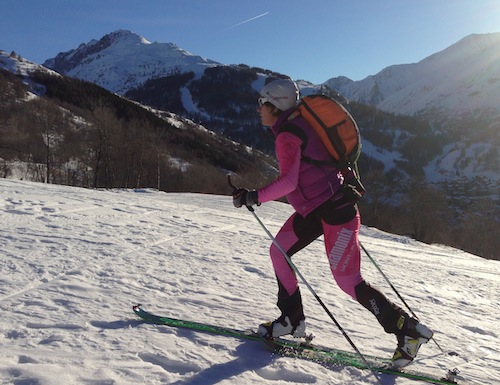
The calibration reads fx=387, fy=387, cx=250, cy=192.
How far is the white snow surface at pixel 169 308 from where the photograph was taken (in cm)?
256

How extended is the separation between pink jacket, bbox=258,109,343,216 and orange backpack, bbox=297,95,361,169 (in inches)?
2.0

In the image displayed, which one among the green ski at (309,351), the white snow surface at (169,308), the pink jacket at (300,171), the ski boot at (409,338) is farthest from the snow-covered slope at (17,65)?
the ski boot at (409,338)

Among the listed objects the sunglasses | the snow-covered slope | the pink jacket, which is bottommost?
the pink jacket

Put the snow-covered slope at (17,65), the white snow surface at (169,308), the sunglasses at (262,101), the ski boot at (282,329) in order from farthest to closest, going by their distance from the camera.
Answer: the snow-covered slope at (17,65)
the ski boot at (282,329)
the sunglasses at (262,101)
the white snow surface at (169,308)

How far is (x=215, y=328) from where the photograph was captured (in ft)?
10.7

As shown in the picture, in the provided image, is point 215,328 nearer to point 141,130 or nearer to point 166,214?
point 166,214

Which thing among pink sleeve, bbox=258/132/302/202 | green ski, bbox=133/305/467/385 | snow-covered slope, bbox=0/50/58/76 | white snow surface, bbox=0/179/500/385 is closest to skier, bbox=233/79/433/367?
pink sleeve, bbox=258/132/302/202

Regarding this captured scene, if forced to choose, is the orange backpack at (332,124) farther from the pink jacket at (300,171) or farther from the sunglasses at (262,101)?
the sunglasses at (262,101)

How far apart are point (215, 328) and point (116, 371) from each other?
1.01 metres

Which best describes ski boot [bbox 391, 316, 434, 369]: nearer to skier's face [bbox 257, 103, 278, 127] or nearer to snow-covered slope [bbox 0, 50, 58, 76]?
skier's face [bbox 257, 103, 278, 127]

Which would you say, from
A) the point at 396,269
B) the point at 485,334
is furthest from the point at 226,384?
the point at 396,269

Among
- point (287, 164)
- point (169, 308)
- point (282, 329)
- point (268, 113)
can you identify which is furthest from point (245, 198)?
point (169, 308)

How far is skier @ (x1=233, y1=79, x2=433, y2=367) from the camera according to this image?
9.19ft

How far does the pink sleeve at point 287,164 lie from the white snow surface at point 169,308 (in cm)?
128
